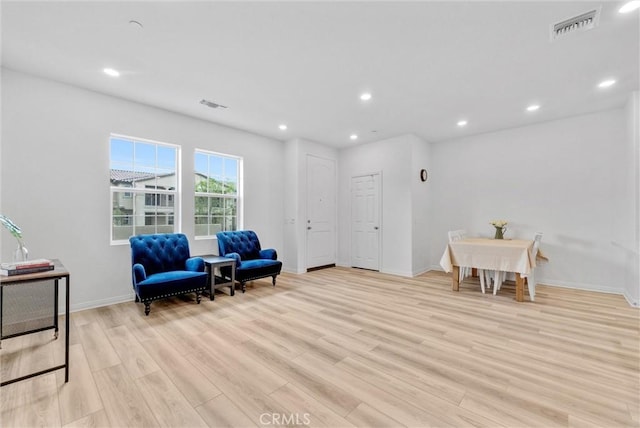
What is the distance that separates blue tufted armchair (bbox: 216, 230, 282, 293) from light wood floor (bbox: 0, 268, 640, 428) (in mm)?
700

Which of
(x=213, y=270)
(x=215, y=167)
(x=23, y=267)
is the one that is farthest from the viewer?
(x=215, y=167)

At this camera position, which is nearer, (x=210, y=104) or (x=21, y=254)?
(x=21, y=254)

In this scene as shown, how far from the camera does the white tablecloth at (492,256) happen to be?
369 centimetres

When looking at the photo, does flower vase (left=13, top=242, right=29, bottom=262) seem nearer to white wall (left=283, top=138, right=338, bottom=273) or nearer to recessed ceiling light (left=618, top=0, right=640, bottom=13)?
white wall (left=283, top=138, right=338, bottom=273)

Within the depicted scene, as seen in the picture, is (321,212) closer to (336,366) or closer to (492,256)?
(492,256)

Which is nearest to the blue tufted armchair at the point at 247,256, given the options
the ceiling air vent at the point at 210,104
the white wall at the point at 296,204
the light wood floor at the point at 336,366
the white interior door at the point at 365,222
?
the light wood floor at the point at 336,366

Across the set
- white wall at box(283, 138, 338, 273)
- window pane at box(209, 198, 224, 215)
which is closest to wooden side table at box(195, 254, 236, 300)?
window pane at box(209, 198, 224, 215)

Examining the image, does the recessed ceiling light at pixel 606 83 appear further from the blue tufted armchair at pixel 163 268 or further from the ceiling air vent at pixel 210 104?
the blue tufted armchair at pixel 163 268

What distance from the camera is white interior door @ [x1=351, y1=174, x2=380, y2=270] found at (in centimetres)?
590

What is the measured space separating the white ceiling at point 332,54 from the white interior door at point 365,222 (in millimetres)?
2068

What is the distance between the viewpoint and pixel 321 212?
6.18 m

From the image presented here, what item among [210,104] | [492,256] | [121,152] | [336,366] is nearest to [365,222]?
[492,256]

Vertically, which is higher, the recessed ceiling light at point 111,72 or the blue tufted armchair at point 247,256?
the recessed ceiling light at point 111,72

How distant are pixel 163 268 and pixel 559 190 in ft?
20.8
